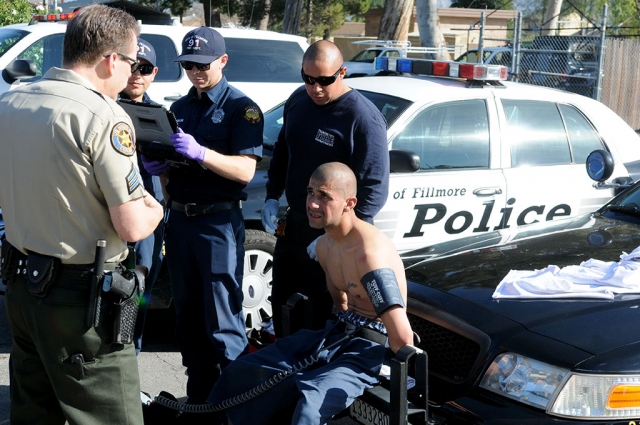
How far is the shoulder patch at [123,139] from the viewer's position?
2.63 metres

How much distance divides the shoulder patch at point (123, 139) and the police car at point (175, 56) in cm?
581

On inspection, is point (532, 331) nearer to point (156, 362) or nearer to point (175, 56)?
point (156, 362)

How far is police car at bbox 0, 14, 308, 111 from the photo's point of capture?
8.48 meters

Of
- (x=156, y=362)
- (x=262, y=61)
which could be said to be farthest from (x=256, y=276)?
(x=262, y=61)

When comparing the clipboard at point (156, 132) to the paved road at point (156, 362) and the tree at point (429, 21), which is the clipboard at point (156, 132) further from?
the tree at point (429, 21)

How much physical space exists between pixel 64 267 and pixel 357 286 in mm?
1194

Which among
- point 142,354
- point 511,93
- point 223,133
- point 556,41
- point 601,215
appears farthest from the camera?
point 556,41

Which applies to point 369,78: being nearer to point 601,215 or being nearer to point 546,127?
point 546,127

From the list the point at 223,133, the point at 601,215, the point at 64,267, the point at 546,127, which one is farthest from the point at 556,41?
the point at 64,267

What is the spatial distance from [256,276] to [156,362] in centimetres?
81

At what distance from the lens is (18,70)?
312 inches

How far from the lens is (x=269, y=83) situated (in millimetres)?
9539

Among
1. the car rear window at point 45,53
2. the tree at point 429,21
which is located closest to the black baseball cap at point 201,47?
the car rear window at point 45,53

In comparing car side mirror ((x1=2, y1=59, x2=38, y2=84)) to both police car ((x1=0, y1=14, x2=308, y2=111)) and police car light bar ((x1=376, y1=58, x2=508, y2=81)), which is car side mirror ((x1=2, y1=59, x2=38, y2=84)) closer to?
police car ((x1=0, y1=14, x2=308, y2=111))
